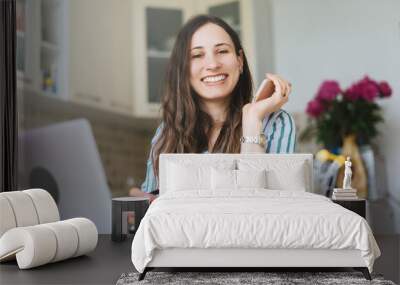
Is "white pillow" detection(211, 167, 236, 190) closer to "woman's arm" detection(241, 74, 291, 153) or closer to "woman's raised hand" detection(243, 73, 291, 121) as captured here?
"woman's arm" detection(241, 74, 291, 153)

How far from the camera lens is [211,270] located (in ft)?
12.5

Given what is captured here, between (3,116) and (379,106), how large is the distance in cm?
353

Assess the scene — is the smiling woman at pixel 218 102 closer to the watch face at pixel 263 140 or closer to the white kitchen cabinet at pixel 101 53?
the watch face at pixel 263 140

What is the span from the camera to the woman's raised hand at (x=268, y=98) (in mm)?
5317

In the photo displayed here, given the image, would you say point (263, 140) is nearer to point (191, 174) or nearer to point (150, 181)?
point (191, 174)

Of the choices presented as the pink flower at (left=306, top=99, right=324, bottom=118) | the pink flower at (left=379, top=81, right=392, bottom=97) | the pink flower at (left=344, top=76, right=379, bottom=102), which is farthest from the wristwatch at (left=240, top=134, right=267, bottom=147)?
the pink flower at (left=379, top=81, right=392, bottom=97)

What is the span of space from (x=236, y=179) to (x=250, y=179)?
11cm

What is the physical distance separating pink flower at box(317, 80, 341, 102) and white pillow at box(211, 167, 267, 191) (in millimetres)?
1342

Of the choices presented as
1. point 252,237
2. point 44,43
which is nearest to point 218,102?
point 44,43

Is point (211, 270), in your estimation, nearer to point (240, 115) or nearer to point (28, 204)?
point (28, 204)

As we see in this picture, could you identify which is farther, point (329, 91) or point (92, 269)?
point (329, 91)

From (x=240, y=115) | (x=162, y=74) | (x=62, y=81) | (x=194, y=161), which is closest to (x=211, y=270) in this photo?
(x=194, y=161)

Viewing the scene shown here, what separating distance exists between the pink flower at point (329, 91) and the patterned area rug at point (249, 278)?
89.0 inches

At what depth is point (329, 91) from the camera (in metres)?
5.61
